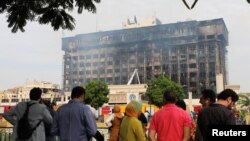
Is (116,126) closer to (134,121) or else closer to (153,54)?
(134,121)

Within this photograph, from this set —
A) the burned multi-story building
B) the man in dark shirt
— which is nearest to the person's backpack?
the man in dark shirt

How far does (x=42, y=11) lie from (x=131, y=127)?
2.46m

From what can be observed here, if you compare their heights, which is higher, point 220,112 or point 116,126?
Result: point 220,112

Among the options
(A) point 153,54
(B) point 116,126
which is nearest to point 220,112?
(B) point 116,126

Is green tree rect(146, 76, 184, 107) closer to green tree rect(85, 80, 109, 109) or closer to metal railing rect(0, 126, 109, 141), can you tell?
green tree rect(85, 80, 109, 109)

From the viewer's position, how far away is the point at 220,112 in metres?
4.68

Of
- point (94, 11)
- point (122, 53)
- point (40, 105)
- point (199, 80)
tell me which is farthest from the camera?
point (122, 53)

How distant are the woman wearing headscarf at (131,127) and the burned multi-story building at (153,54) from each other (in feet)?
308

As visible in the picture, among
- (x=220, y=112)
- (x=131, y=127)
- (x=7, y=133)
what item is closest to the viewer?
(x=220, y=112)

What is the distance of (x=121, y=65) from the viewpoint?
112688 mm

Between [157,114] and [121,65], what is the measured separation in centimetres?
10731

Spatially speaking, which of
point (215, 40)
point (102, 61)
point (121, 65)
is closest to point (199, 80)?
point (215, 40)

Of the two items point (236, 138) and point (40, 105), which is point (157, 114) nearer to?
point (40, 105)

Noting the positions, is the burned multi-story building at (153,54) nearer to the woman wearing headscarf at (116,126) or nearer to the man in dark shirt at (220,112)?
the woman wearing headscarf at (116,126)
